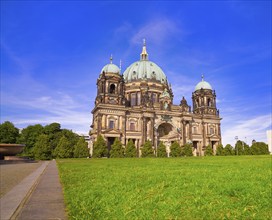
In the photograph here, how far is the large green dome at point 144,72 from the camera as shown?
78.5 meters

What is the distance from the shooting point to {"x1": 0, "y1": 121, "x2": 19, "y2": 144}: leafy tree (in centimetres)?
6179

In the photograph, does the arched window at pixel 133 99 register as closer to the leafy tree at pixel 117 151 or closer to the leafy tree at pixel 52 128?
the leafy tree at pixel 117 151

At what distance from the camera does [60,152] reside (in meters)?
51.2

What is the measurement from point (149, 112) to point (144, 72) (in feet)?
61.4

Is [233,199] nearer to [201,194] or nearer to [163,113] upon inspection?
[201,194]

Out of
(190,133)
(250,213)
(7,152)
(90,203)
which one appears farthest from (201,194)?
(190,133)

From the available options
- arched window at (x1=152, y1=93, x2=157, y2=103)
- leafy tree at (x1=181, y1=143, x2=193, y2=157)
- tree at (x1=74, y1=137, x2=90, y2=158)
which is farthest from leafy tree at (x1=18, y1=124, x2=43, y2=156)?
leafy tree at (x1=181, y1=143, x2=193, y2=157)

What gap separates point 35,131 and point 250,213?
223 ft

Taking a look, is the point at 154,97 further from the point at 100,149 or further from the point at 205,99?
the point at 100,149

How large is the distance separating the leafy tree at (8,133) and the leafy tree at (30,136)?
1.76m

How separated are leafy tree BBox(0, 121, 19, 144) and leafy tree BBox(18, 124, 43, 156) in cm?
176

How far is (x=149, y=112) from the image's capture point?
65.8 meters

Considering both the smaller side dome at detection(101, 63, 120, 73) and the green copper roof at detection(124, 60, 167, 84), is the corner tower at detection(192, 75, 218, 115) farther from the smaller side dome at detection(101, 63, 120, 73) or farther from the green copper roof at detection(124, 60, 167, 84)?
the smaller side dome at detection(101, 63, 120, 73)

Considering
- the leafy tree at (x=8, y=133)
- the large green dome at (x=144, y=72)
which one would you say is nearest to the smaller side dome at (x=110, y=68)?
the large green dome at (x=144, y=72)
